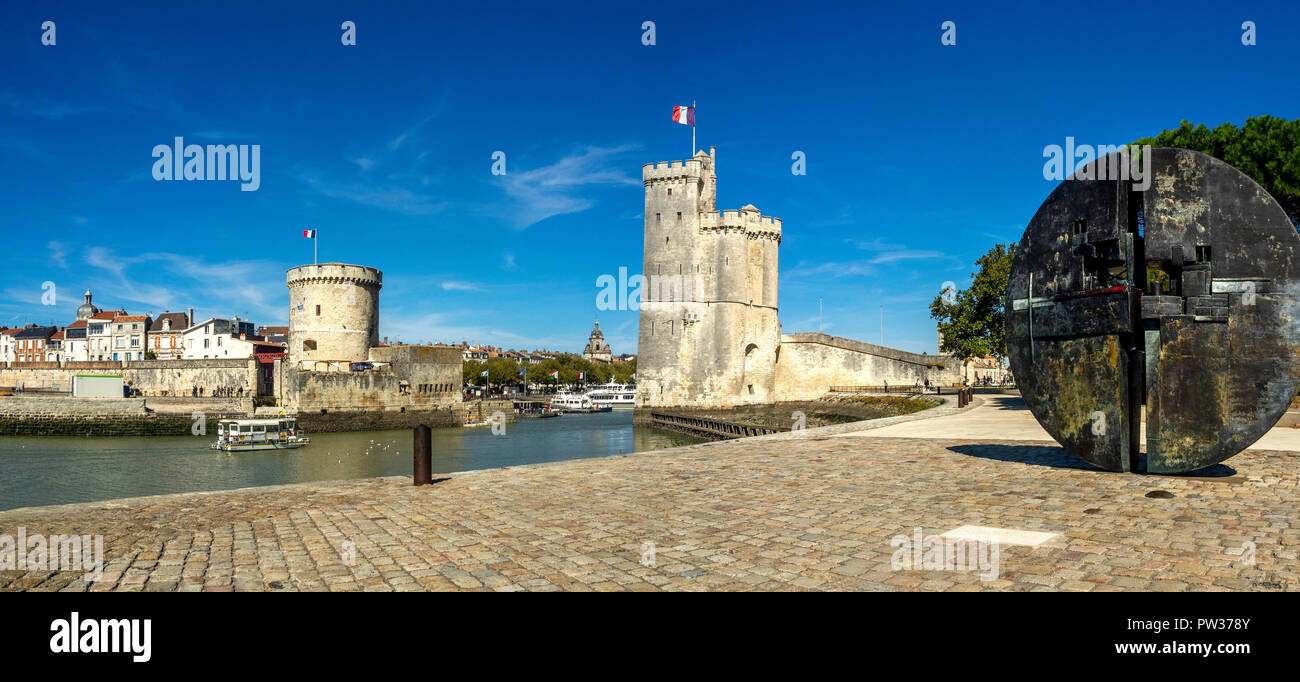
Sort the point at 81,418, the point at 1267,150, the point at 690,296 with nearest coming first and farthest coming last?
the point at 1267,150 → the point at 81,418 → the point at 690,296

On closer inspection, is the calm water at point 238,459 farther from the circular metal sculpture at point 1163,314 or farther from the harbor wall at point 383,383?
the circular metal sculpture at point 1163,314

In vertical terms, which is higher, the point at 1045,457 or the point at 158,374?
the point at 158,374

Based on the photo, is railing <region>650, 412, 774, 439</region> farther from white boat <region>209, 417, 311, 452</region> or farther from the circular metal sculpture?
the circular metal sculpture

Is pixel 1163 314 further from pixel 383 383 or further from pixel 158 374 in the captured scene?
pixel 158 374

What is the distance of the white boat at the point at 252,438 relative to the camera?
1469 inches

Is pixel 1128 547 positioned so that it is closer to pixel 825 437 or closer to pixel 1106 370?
pixel 1106 370

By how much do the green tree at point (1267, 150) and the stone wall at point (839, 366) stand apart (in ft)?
88.8

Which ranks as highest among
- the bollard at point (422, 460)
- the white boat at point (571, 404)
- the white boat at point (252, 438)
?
the bollard at point (422, 460)

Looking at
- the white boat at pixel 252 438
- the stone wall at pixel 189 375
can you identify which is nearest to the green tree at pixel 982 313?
the white boat at pixel 252 438

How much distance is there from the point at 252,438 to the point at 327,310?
2067 centimetres

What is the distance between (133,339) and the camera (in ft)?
300

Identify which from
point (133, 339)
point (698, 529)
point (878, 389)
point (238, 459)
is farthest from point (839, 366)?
point (133, 339)
